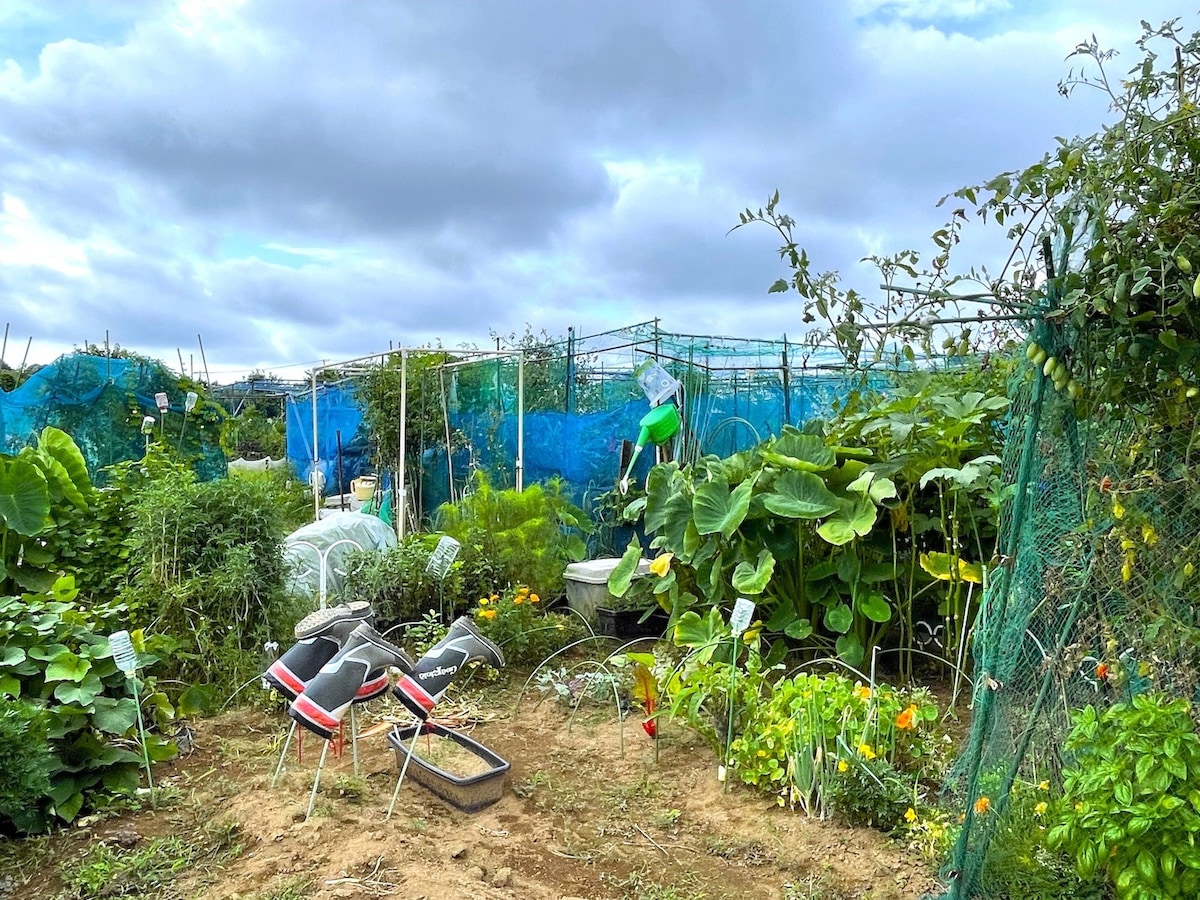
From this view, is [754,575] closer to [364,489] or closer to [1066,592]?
[1066,592]

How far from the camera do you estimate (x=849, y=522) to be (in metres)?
4.10

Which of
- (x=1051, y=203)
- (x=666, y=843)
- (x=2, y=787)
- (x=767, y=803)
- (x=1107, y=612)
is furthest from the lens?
(x=767, y=803)

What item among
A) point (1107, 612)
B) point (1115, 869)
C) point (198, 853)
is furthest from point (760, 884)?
point (198, 853)

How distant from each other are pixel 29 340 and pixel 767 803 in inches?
442

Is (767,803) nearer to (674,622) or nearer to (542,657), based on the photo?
(674,622)

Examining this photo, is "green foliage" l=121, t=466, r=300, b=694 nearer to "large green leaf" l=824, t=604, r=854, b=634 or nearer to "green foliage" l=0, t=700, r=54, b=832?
"green foliage" l=0, t=700, r=54, b=832

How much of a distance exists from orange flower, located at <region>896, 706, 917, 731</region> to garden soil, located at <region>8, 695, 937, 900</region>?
1.17ft

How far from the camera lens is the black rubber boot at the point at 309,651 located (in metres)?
2.87

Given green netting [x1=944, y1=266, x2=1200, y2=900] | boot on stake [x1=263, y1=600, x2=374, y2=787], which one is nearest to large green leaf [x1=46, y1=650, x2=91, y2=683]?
boot on stake [x1=263, y1=600, x2=374, y2=787]

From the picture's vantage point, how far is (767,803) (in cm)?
305

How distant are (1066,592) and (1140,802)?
1.67ft

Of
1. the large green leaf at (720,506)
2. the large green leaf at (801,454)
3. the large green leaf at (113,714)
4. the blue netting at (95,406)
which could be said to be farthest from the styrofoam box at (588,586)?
the blue netting at (95,406)

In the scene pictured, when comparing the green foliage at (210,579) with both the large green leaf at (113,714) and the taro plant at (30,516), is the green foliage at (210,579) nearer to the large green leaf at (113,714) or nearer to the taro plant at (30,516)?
the taro plant at (30,516)

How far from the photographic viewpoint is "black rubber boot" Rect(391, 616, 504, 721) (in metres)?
2.85
